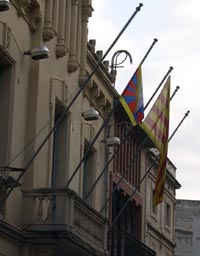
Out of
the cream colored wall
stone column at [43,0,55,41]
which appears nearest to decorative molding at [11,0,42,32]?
the cream colored wall

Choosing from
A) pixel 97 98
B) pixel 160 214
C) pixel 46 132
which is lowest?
pixel 46 132

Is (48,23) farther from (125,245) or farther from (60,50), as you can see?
(125,245)

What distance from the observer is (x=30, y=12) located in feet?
81.1

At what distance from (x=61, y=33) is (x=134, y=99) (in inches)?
110

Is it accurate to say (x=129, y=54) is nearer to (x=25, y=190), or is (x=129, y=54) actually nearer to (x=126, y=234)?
(x=126, y=234)

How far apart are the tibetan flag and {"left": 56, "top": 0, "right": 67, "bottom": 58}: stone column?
6.83ft

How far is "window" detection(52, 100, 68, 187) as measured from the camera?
26.9m

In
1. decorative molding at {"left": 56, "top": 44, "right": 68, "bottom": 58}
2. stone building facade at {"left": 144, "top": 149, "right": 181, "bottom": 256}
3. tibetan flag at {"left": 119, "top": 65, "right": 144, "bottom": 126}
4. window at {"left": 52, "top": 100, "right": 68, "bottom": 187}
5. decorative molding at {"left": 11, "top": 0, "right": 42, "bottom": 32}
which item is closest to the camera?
decorative molding at {"left": 11, "top": 0, "right": 42, "bottom": 32}

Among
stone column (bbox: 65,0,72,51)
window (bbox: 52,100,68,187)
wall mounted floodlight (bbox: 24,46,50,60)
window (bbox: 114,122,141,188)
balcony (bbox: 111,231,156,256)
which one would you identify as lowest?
balcony (bbox: 111,231,156,256)

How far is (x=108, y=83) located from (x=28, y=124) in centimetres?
876

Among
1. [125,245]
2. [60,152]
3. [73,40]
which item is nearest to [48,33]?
[73,40]

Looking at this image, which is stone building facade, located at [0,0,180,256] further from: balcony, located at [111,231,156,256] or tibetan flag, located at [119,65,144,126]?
balcony, located at [111,231,156,256]

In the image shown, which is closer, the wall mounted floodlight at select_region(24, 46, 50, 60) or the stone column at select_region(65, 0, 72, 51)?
the wall mounted floodlight at select_region(24, 46, 50, 60)

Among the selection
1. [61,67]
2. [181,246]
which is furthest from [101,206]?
[181,246]
